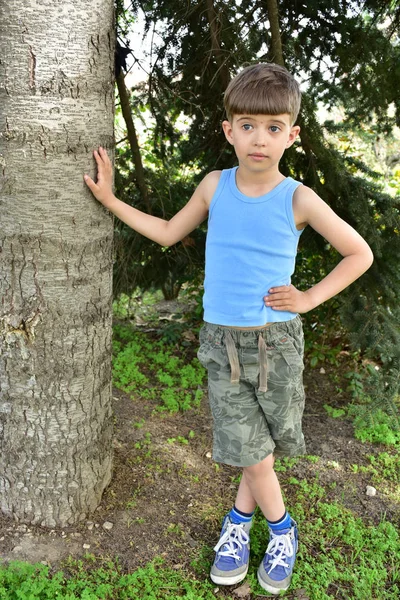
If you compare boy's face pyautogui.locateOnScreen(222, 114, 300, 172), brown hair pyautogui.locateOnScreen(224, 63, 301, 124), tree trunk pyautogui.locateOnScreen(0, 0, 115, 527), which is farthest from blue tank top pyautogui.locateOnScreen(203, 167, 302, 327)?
tree trunk pyautogui.locateOnScreen(0, 0, 115, 527)

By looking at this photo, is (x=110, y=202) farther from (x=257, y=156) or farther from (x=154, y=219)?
(x=257, y=156)

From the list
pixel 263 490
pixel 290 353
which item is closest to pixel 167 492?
pixel 263 490

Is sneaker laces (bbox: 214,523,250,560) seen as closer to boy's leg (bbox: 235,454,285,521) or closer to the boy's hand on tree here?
boy's leg (bbox: 235,454,285,521)

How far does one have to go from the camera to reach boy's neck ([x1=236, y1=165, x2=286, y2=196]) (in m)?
2.04

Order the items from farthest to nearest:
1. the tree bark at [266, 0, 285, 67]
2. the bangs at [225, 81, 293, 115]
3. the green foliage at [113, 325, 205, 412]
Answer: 1. the green foliage at [113, 325, 205, 412]
2. the tree bark at [266, 0, 285, 67]
3. the bangs at [225, 81, 293, 115]

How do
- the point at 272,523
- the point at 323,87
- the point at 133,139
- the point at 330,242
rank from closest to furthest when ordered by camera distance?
the point at 330,242
the point at 272,523
the point at 323,87
the point at 133,139

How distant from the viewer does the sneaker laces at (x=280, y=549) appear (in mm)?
2326

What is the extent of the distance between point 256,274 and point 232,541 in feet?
3.72

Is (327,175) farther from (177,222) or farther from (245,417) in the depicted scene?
(245,417)

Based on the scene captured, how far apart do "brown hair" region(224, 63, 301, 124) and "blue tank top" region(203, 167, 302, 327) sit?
26cm

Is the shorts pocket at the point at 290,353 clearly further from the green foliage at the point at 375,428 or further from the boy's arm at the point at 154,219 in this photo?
the green foliage at the point at 375,428

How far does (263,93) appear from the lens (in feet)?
6.29

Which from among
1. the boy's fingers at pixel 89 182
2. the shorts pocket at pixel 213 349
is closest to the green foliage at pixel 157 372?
the shorts pocket at pixel 213 349

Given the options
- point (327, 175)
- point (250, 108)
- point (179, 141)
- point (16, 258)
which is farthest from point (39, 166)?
point (179, 141)
